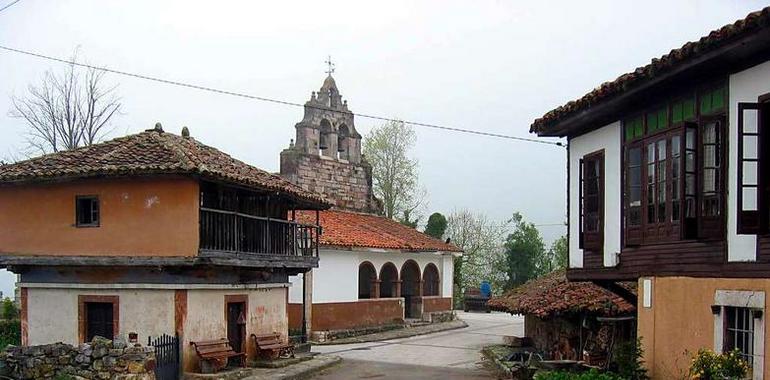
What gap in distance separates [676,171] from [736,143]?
4.94 feet

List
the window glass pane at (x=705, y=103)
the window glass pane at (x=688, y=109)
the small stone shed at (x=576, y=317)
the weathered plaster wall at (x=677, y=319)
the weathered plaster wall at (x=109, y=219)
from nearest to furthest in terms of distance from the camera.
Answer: the weathered plaster wall at (x=677, y=319)
the window glass pane at (x=705, y=103)
the window glass pane at (x=688, y=109)
the small stone shed at (x=576, y=317)
the weathered plaster wall at (x=109, y=219)

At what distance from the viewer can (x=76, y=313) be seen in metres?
18.2

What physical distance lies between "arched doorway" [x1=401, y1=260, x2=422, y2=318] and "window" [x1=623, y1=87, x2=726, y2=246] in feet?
76.0

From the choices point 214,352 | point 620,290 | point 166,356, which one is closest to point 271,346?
point 214,352

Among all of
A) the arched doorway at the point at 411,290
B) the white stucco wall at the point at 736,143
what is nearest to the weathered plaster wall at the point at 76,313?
the white stucco wall at the point at 736,143

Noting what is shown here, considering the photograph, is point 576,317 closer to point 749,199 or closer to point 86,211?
point 749,199

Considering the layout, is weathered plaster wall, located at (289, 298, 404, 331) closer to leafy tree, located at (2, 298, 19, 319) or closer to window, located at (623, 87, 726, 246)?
leafy tree, located at (2, 298, 19, 319)

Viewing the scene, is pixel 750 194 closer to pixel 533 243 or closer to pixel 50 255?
pixel 50 255

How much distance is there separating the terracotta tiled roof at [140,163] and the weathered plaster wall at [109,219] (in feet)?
1.50

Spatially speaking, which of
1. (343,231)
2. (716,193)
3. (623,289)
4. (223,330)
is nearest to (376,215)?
(343,231)

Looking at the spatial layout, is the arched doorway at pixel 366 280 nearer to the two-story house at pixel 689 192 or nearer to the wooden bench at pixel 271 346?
the wooden bench at pixel 271 346

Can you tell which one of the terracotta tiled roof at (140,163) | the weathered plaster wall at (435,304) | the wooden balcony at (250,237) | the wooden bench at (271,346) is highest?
the terracotta tiled roof at (140,163)

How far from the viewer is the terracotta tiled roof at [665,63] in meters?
9.51

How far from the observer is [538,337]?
22.4 meters
